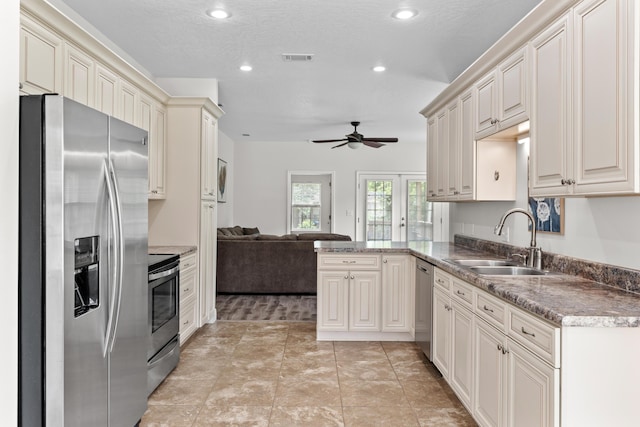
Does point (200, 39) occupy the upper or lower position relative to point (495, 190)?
upper

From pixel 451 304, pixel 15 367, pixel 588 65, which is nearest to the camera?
pixel 15 367

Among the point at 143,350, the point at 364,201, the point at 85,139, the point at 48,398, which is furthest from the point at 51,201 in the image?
the point at 364,201

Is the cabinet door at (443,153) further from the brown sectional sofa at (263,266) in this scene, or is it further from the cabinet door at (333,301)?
the brown sectional sofa at (263,266)

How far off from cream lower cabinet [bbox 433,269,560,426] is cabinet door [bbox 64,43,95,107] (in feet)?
8.69

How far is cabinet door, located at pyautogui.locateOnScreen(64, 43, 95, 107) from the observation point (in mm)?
2682

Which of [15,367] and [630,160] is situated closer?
[15,367]

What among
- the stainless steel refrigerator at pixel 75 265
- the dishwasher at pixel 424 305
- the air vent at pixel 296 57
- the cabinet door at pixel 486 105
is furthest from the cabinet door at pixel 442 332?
the air vent at pixel 296 57

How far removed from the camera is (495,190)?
3361mm

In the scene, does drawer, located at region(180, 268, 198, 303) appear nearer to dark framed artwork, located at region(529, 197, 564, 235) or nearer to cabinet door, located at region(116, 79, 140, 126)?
cabinet door, located at region(116, 79, 140, 126)

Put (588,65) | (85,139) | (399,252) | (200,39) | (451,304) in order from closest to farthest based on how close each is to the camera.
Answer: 1. (85,139)
2. (588,65)
3. (451,304)
4. (200,39)
5. (399,252)

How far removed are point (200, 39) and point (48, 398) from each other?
9.71 feet

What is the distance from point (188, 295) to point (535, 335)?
310 cm

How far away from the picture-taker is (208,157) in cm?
468

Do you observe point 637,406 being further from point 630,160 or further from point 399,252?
point 399,252
